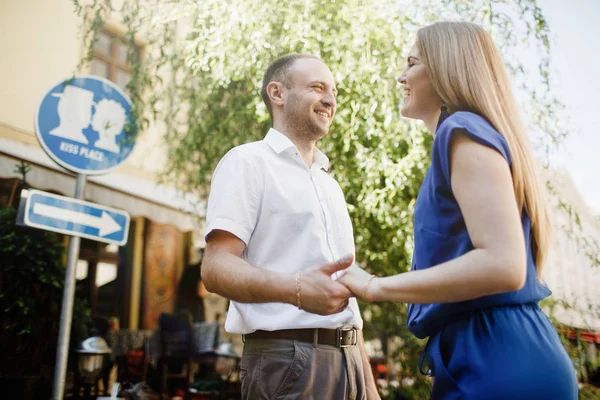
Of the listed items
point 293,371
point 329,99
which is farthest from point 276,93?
point 293,371

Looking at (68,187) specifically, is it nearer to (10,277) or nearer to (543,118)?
(10,277)

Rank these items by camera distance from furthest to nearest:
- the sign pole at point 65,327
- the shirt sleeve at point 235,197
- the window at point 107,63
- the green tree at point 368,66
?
the window at point 107,63 → the green tree at point 368,66 → the sign pole at point 65,327 → the shirt sleeve at point 235,197

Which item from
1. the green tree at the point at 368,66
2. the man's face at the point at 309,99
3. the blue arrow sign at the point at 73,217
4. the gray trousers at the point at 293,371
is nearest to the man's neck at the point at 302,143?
the man's face at the point at 309,99

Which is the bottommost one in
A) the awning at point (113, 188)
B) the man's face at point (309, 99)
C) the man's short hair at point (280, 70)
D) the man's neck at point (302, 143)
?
the man's neck at point (302, 143)

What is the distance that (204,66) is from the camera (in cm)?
442

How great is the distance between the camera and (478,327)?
1.24 m

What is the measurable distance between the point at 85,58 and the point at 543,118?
11.6 feet

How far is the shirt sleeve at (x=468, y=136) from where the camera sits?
4.00 ft

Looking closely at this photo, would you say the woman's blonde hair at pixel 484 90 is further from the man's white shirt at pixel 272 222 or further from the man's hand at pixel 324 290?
the man's white shirt at pixel 272 222

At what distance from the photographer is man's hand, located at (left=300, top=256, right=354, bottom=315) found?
4.43 feet

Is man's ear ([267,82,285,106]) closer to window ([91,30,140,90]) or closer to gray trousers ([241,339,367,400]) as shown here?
gray trousers ([241,339,367,400])

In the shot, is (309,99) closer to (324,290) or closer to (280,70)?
(280,70)

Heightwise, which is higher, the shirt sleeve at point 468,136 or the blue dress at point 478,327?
the shirt sleeve at point 468,136

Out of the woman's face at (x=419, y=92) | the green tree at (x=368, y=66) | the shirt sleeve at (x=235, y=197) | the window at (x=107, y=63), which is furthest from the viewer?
the window at (x=107, y=63)
